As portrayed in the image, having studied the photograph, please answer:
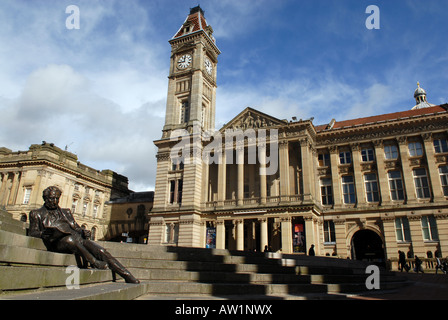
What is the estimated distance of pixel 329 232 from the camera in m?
37.4

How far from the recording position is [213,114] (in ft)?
162

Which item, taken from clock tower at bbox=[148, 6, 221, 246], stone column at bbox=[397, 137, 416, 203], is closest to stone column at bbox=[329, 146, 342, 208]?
stone column at bbox=[397, 137, 416, 203]

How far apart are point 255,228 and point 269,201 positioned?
16.3 feet

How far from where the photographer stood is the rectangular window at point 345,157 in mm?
39156

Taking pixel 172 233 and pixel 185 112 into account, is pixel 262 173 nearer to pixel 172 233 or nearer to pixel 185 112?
pixel 172 233

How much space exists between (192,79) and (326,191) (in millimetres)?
23947

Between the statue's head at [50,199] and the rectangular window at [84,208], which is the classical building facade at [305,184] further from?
the statue's head at [50,199]

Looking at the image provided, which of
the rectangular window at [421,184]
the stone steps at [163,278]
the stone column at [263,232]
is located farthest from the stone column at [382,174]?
the stone steps at [163,278]

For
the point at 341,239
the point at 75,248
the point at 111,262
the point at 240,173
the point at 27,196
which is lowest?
the point at 111,262

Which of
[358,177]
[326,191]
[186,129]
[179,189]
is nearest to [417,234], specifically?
[358,177]

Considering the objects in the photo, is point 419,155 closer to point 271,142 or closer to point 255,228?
point 271,142

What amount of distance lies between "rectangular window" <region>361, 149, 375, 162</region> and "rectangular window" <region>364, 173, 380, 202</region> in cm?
179

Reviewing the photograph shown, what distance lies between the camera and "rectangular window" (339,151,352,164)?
1542 inches
